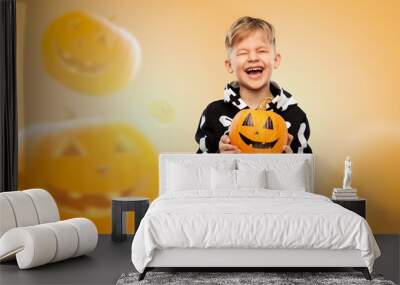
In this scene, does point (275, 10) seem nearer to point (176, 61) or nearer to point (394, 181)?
point (176, 61)

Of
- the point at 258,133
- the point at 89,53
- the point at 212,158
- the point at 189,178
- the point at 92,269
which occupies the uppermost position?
A: the point at 89,53

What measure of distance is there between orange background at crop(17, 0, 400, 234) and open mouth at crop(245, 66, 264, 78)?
20 centimetres

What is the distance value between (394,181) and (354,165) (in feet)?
1.60

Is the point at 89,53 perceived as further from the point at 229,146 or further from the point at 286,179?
the point at 286,179

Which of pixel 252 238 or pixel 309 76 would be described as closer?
pixel 252 238

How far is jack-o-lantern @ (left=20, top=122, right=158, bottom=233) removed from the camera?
24.5 ft

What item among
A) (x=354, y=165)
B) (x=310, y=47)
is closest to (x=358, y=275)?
(x=354, y=165)

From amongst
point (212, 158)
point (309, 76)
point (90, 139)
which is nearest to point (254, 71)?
point (309, 76)

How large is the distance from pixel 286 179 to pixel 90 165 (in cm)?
235

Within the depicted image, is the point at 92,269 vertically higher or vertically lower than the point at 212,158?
lower

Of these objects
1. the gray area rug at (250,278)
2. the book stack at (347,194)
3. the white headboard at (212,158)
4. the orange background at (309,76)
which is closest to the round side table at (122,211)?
the white headboard at (212,158)

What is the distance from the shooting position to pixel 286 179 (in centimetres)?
663

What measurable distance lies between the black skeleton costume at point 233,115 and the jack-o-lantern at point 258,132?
0.35ft

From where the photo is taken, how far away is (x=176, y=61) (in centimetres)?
746
